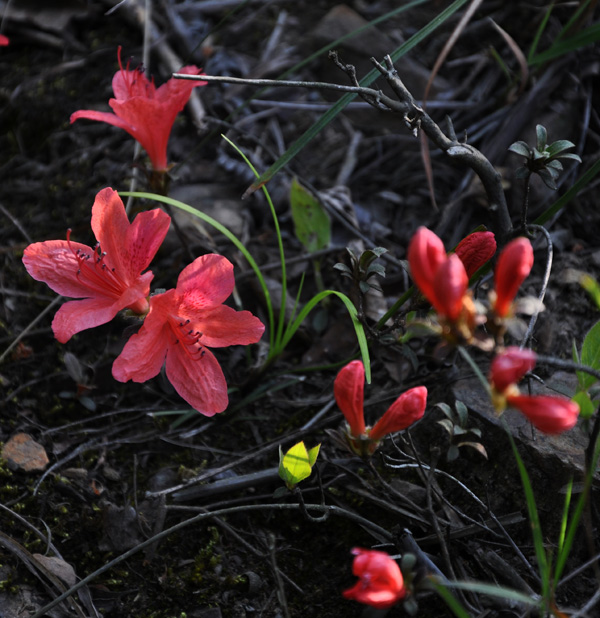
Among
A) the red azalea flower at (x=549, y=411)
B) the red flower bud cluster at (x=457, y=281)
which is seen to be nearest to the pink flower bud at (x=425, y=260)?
the red flower bud cluster at (x=457, y=281)

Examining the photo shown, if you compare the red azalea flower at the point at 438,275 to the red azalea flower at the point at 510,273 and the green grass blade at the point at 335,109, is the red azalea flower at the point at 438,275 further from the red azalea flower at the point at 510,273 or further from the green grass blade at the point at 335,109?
A: the green grass blade at the point at 335,109

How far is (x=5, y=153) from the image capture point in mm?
2943

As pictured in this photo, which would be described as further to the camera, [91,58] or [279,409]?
[91,58]

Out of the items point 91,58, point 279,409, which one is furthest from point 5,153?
point 279,409

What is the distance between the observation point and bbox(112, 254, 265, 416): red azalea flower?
1.84 m

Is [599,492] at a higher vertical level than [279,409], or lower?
higher

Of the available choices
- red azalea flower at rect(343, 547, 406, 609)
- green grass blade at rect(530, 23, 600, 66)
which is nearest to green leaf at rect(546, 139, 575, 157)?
green grass blade at rect(530, 23, 600, 66)

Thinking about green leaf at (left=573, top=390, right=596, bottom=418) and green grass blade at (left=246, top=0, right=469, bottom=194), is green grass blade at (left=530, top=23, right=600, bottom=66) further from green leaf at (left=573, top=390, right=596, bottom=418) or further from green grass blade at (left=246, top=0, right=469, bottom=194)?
green leaf at (left=573, top=390, right=596, bottom=418)

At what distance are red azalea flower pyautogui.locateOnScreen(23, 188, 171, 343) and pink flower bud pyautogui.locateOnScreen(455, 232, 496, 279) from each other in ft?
2.75

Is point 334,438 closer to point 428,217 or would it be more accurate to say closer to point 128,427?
point 128,427

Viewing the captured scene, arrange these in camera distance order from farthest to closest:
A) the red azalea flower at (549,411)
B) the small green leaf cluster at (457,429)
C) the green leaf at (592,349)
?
the small green leaf cluster at (457,429) → the green leaf at (592,349) → the red azalea flower at (549,411)

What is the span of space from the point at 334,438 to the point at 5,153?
218cm

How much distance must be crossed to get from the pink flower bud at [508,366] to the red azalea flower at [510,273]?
12cm

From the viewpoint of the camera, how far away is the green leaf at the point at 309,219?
252 centimetres
